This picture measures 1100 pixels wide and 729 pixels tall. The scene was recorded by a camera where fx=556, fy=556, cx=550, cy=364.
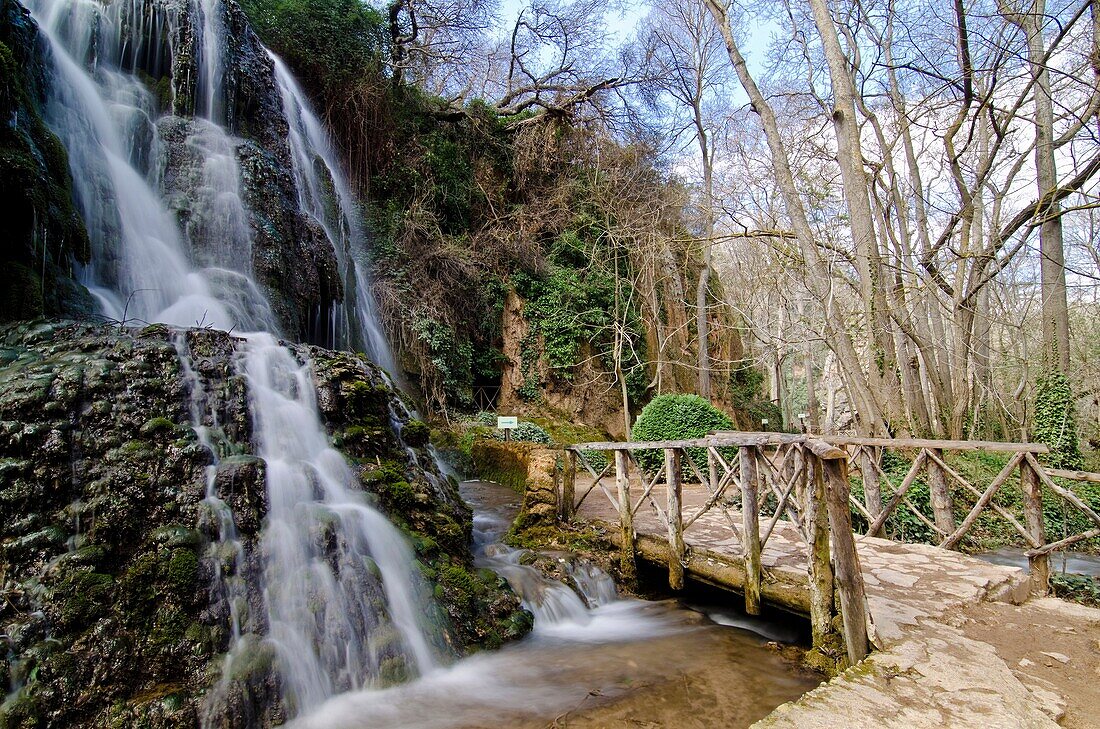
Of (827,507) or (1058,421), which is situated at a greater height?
(827,507)

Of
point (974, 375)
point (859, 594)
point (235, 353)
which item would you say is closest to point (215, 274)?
point (235, 353)

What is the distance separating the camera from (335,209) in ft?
41.1

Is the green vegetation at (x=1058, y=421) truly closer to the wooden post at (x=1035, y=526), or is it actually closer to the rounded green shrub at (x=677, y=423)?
the rounded green shrub at (x=677, y=423)

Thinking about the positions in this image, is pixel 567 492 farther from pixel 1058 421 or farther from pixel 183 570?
pixel 1058 421

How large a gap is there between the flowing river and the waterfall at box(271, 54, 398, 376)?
7.65 m

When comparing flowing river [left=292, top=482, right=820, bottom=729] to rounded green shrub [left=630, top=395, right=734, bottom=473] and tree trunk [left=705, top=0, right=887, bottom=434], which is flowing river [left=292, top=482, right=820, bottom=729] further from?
rounded green shrub [left=630, top=395, right=734, bottom=473]

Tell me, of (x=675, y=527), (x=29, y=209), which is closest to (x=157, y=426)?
(x=29, y=209)

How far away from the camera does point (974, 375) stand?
11.3 metres

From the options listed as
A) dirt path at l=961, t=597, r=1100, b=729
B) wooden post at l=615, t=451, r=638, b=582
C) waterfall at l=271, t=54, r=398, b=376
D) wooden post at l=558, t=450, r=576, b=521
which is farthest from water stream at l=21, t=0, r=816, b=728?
waterfall at l=271, t=54, r=398, b=376

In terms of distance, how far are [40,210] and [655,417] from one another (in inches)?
392

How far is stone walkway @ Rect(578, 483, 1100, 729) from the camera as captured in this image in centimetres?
273

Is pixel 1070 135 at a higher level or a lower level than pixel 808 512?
higher

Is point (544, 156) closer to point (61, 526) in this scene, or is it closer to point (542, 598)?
point (542, 598)

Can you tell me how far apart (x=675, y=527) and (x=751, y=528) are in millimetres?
1003
